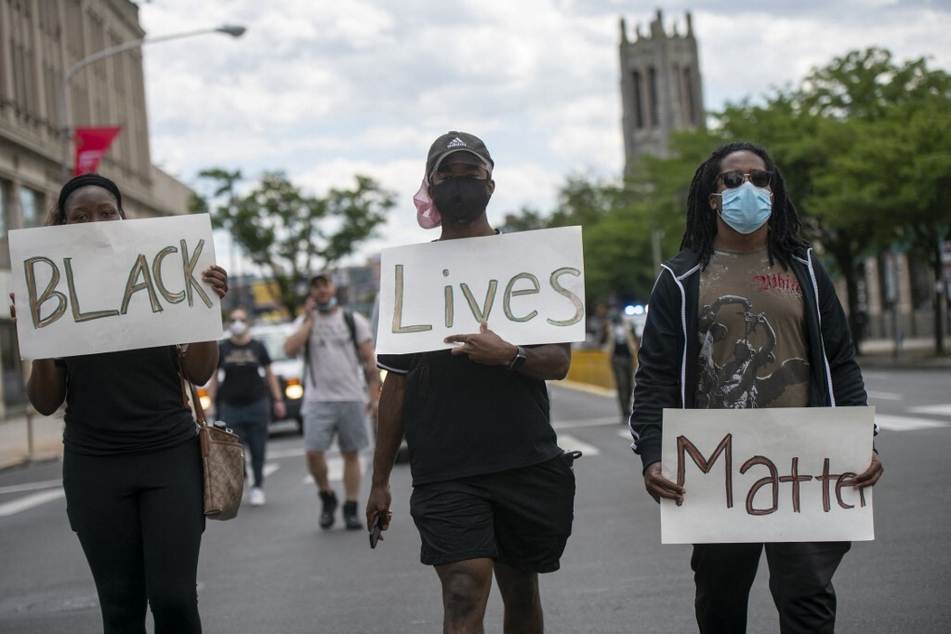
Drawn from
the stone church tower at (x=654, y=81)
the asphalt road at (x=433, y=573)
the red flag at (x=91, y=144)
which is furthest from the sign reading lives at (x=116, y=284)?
the stone church tower at (x=654, y=81)

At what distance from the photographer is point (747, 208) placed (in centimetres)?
390

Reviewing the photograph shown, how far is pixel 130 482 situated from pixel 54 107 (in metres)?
38.4

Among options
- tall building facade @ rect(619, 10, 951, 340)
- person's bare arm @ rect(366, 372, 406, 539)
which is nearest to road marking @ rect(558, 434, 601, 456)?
person's bare arm @ rect(366, 372, 406, 539)

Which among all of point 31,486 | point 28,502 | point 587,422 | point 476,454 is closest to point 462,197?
point 476,454

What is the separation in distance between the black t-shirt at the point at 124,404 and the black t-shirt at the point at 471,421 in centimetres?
78

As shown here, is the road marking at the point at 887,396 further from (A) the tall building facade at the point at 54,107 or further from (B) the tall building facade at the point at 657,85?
(B) the tall building facade at the point at 657,85

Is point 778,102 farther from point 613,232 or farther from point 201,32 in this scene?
point 613,232

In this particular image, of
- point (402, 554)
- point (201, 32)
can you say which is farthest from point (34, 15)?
point (402, 554)

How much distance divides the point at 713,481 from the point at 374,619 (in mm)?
2878

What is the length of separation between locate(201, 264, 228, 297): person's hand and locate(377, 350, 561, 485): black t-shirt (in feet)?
2.54

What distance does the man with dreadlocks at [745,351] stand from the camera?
3.81 metres

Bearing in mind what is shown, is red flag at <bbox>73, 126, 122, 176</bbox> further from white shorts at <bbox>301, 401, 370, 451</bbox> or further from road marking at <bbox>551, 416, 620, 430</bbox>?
white shorts at <bbox>301, 401, 370, 451</bbox>

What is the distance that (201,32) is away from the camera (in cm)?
2497

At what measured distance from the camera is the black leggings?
386 cm
